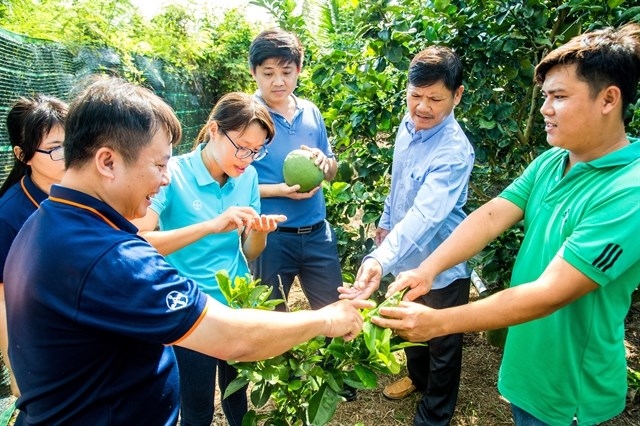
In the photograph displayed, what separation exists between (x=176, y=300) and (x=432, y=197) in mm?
1434

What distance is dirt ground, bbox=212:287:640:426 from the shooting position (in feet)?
8.95

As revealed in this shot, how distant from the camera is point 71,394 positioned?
1.09 m

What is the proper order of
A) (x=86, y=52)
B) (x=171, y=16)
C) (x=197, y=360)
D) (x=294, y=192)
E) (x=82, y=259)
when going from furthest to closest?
1. (x=171, y=16)
2. (x=86, y=52)
3. (x=294, y=192)
4. (x=197, y=360)
5. (x=82, y=259)

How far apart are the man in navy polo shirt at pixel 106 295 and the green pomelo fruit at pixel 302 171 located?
4.22ft

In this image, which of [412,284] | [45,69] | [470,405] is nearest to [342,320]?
[412,284]

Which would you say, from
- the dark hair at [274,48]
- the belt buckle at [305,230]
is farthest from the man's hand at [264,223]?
the dark hair at [274,48]

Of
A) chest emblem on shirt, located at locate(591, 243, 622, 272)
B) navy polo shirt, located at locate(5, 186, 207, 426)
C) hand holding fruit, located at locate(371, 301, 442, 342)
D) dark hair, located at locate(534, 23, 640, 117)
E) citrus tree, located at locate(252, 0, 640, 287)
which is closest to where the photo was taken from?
navy polo shirt, located at locate(5, 186, 207, 426)

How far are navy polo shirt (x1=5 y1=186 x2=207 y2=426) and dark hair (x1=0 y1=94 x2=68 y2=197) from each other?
2.71ft

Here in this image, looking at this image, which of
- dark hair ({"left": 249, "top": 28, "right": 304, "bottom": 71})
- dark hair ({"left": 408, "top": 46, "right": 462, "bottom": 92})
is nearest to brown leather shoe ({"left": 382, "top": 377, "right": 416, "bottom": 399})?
dark hair ({"left": 408, "top": 46, "right": 462, "bottom": 92})

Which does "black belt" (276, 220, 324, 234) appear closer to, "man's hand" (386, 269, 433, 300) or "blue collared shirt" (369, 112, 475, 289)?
"blue collared shirt" (369, 112, 475, 289)

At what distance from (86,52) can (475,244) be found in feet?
13.0

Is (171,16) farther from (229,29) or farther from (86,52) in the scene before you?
(86,52)

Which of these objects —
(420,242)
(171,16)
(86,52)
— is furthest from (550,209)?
(171,16)

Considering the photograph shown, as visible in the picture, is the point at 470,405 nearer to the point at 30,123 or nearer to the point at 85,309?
the point at 85,309
